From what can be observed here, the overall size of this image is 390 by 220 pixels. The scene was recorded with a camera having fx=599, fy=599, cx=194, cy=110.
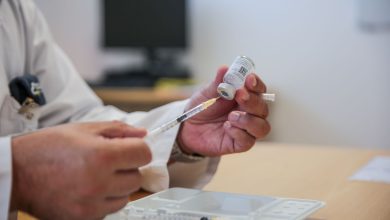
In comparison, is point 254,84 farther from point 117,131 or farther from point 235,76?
point 117,131

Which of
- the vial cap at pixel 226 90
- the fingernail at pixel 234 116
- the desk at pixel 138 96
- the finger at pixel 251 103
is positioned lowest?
the desk at pixel 138 96

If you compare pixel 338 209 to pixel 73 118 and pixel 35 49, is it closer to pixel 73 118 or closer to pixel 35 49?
pixel 73 118

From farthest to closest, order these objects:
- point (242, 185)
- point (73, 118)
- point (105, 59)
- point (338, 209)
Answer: point (105, 59) < point (73, 118) < point (242, 185) < point (338, 209)

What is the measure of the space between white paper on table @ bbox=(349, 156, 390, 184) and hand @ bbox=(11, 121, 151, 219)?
1.94 feet

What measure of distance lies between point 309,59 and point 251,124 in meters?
2.37

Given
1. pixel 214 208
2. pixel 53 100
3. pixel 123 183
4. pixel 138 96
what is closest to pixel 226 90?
pixel 214 208

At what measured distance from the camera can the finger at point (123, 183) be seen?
2.05ft

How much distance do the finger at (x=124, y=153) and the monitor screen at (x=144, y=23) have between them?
2882 millimetres

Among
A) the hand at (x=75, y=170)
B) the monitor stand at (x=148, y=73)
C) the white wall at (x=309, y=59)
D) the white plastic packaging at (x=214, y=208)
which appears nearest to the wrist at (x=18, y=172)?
the hand at (x=75, y=170)

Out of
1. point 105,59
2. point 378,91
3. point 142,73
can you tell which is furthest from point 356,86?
point 105,59

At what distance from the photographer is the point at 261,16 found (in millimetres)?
3369

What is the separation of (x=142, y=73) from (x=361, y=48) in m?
1.24

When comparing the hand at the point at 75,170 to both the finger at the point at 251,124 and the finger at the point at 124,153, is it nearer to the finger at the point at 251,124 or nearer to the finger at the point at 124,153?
the finger at the point at 124,153

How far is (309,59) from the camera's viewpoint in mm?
3262
